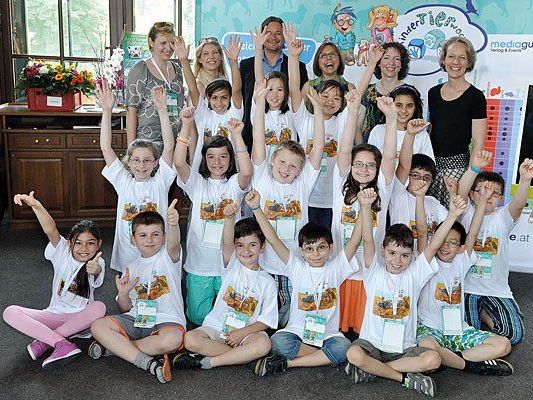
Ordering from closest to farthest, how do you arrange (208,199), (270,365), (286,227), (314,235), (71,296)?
(270,365)
(314,235)
(71,296)
(286,227)
(208,199)

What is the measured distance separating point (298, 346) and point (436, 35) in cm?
223

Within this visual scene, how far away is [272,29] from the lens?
338 centimetres

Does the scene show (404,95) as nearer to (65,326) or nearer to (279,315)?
(279,315)

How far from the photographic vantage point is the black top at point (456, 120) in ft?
10.4

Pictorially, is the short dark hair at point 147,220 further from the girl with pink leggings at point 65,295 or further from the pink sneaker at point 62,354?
the pink sneaker at point 62,354

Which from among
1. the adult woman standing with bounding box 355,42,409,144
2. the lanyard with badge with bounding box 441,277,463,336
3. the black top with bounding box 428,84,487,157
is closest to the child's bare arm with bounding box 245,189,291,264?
the lanyard with badge with bounding box 441,277,463,336

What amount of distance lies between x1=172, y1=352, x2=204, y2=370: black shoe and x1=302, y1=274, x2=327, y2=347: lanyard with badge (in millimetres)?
476

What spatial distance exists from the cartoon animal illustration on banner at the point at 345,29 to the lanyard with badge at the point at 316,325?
178 centimetres

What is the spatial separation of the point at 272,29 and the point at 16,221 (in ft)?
8.56

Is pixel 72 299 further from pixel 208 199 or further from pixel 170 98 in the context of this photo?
pixel 170 98

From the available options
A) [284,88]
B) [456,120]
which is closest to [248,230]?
[284,88]

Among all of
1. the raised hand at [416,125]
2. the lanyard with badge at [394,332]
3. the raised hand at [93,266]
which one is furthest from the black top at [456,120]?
the raised hand at [93,266]

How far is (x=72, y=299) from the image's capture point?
280 cm

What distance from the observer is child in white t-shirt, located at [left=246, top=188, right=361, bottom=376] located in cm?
264
